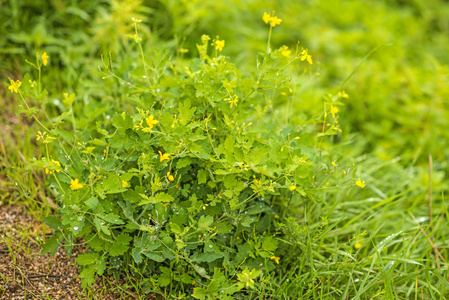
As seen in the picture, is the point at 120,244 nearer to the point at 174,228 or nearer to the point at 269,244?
the point at 174,228

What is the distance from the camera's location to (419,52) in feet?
13.8

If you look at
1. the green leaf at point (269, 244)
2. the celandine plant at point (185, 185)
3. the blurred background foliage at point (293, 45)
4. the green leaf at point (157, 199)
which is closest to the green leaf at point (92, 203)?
the celandine plant at point (185, 185)

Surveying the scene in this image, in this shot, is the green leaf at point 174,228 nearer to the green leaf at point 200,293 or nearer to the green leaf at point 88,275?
the green leaf at point 200,293

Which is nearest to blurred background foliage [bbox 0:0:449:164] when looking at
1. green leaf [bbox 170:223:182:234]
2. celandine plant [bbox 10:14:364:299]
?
celandine plant [bbox 10:14:364:299]

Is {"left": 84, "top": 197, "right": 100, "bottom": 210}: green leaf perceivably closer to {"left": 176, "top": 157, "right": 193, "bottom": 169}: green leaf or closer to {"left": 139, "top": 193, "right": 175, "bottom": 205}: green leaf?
{"left": 139, "top": 193, "right": 175, "bottom": 205}: green leaf

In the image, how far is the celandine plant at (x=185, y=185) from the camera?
Result: 64.3 inches

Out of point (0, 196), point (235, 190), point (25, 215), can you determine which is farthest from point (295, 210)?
point (0, 196)

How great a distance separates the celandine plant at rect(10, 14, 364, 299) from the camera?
5.36 feet

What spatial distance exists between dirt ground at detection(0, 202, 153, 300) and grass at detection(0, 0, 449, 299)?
0.6 inches

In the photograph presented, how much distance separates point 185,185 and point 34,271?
0.75 m

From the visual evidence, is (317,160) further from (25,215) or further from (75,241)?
(25,215)

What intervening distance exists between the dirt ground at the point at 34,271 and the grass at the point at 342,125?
0.01m

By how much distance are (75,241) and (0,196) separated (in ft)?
1.60

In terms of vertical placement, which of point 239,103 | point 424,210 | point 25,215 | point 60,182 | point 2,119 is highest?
point 239,103
